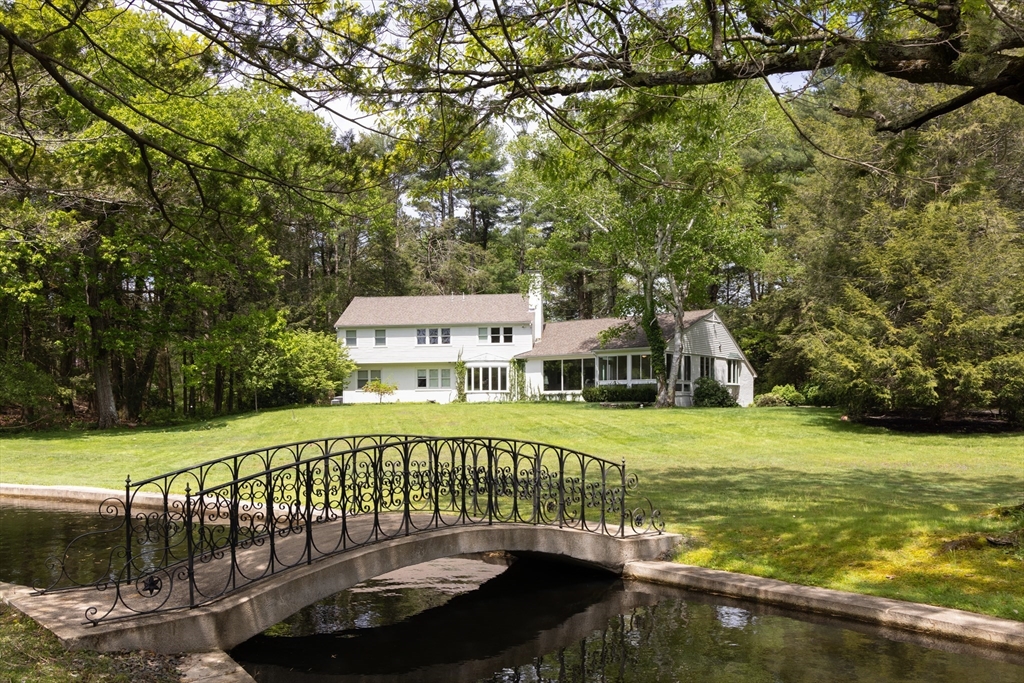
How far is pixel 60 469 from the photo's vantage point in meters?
18.5

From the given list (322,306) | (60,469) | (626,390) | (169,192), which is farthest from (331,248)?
(169,192)

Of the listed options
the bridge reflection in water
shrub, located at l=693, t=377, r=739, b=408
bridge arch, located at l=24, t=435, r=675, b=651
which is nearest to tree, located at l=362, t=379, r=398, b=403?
shrub, located at l=693, t=377, r=739, b=408

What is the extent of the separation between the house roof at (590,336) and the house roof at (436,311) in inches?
74.2

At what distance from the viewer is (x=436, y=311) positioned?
151 ft

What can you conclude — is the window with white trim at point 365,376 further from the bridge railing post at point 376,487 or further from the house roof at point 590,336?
the bridge railing post at point 376,487

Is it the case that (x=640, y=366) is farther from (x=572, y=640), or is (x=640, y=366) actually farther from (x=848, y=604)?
(x=572, y=640)

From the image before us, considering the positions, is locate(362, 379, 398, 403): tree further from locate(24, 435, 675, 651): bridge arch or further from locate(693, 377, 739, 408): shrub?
locate(24, 435, 675, 651): bridge arch

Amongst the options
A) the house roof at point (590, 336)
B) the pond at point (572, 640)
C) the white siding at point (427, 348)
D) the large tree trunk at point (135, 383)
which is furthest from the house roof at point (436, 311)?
the pond at point (572, 640)

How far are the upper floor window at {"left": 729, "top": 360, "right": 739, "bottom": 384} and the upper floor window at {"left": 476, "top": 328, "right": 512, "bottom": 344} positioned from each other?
12.6 metres

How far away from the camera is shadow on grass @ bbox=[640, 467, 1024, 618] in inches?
336

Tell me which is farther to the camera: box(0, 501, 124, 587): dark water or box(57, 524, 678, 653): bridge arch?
box(0, 501, 124, 587): dark water

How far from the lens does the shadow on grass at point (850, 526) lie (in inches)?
336

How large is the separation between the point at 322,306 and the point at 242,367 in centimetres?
1350

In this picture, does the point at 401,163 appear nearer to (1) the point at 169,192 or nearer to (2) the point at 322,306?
(1) the point at 169,192
